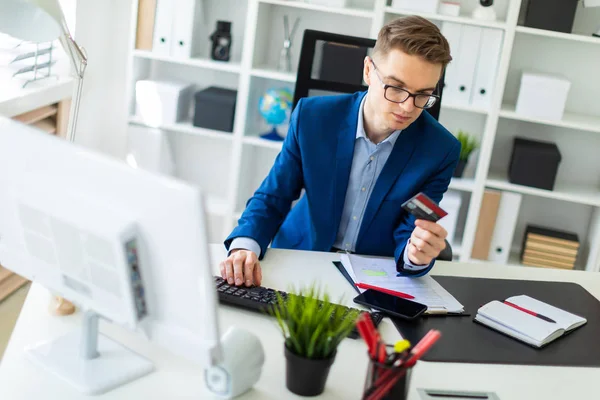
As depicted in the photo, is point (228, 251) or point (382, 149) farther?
point (382, 149)

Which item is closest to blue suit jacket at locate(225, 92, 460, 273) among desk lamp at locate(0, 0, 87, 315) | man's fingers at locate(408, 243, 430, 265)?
man's fingers at locate(408, 243, 430, 265)

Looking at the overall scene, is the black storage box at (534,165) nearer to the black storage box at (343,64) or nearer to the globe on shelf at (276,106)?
the globe on shelf at (276,106)

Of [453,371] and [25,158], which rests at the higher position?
[25,158]

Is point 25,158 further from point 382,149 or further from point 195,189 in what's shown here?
point 382,149

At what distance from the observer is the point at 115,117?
3.84m

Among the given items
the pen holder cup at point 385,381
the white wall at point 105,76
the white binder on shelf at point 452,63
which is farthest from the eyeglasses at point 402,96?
the white wall at point 105,76

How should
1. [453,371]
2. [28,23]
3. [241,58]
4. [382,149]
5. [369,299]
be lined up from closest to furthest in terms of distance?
1. [453,371]
2. [369,299]
3. [382,149]
4. [28,23]
5. [241,58]

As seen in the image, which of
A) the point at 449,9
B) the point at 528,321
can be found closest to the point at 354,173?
the point at 528,321

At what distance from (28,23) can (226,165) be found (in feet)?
5.27

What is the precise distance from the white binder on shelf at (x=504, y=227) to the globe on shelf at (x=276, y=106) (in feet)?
3.52

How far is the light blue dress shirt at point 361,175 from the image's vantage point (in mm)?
1995

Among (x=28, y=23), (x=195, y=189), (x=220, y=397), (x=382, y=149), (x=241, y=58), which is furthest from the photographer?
(x=241, y=58)

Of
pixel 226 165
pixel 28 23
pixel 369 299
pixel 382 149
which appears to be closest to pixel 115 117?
pixel 226 165

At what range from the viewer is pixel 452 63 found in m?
3.35
